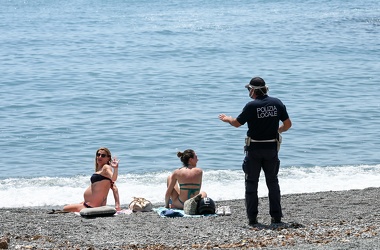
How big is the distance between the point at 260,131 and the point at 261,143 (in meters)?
0.14

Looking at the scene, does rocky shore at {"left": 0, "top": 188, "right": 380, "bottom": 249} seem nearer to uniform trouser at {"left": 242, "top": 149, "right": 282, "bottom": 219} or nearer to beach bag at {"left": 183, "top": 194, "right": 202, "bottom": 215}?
uniform trouser at {"left": 242, "top": 149, "right": 282, "bottom": 219}

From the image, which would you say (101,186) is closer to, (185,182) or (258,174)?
(185,182)

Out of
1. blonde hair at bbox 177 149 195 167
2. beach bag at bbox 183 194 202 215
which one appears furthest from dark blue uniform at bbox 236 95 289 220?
blonde hair at bbox 177 149 195 167

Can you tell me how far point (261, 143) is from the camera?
9.96 m

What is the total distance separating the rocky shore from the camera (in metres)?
8.72

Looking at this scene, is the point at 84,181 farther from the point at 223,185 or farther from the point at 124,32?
the point at 124,32

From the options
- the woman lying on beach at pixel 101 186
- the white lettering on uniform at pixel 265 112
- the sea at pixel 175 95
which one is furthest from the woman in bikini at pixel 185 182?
the sea at pixel 175 95

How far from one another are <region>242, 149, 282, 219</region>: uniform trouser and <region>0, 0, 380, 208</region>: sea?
13.9ft

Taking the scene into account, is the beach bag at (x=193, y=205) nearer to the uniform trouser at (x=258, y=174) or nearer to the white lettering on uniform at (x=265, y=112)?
the uniform trouser at (x=258, y=174)

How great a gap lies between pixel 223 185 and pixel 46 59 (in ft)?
72.8

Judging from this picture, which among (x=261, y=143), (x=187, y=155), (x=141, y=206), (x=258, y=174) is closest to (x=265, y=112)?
(x=261, y=143)

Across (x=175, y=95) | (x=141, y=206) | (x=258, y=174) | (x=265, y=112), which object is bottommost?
(x=141, y=206)

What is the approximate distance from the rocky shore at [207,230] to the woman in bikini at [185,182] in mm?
466

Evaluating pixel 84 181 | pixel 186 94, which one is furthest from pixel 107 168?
pixel 186 94
